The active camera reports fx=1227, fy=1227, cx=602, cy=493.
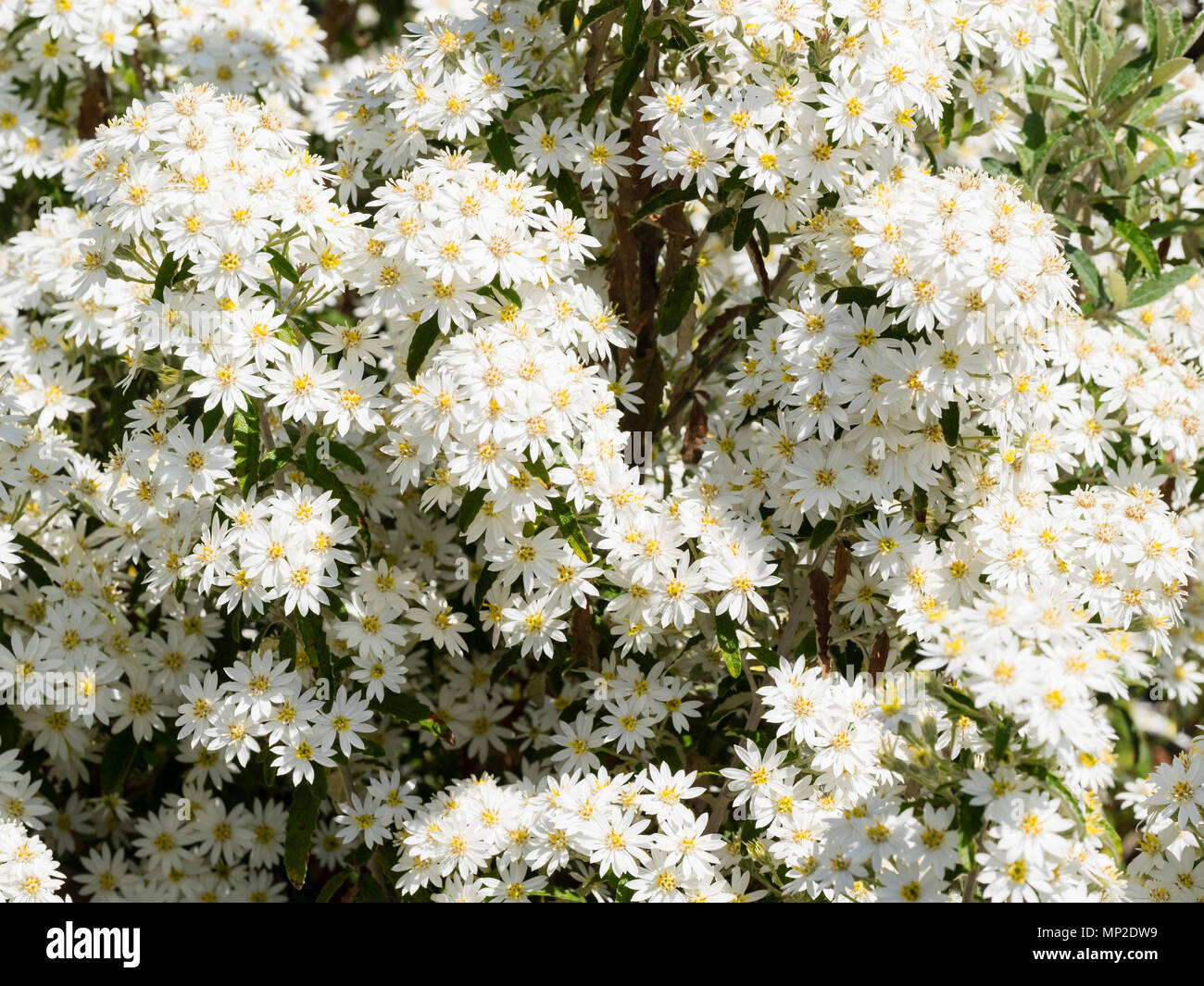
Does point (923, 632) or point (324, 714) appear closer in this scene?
point (923, 632)

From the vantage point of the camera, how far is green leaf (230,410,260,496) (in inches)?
99.3

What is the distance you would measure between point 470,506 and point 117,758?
113 cm

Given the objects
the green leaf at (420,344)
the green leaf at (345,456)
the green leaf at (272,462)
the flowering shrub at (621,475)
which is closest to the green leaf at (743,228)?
the flowering shrub at (621,475)

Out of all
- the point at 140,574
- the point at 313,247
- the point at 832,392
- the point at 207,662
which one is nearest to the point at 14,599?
the point at 140,574

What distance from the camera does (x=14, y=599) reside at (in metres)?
2.97

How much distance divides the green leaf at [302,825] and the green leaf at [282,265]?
103cm

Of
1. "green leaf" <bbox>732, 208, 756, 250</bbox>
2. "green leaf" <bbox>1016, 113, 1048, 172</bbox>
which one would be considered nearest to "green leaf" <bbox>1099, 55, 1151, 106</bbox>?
"green leaf" <bbox>1016, 113, 1048, 172</bbox>

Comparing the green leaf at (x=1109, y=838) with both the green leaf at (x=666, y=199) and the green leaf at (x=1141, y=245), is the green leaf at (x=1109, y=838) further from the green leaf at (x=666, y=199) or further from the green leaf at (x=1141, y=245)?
the green leaf at (x=666, y=199)

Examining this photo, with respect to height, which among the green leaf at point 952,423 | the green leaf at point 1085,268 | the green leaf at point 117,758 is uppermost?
the green leaf at point 1085,268

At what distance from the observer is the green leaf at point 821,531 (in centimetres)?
257

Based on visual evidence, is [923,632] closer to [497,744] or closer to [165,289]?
[497,744]

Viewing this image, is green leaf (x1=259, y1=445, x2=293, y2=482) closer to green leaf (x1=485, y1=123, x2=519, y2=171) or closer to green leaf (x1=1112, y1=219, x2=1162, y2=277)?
green leaf (x1=485, y1=123, x2=519, y2=171)

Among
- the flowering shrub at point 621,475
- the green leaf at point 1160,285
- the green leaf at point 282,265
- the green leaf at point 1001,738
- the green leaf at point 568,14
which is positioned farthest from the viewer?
the green leaf at point 1160,285
